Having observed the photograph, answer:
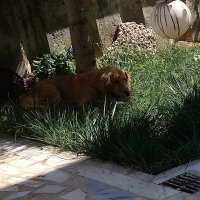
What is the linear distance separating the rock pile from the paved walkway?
15.6ft

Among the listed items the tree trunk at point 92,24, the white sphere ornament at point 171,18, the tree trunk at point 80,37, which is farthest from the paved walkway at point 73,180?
the tree trunk at point 92,24

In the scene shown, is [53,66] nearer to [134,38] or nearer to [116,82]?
[134,38]

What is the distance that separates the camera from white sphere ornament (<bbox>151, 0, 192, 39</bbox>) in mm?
8648

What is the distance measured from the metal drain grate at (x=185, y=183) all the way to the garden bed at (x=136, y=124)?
298 millimetres

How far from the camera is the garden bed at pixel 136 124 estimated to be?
5789mm

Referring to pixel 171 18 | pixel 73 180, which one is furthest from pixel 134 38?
pixel 73 180

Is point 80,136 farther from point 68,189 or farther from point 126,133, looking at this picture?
point 68,189

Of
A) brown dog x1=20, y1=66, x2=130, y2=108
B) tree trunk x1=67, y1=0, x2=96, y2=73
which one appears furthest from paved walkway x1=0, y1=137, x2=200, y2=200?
tree trunk x1=67, y1=0, x2=96, y2=73

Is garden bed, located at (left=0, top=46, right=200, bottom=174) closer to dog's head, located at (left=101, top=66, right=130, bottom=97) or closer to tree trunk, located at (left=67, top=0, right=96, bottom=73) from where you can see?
dog's head, located at (left=101, top=66, right=130, bottom=97)

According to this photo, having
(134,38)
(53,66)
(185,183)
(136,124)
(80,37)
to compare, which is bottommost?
(185,183)

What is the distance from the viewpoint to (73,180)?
562 cm

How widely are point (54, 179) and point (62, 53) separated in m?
4.85

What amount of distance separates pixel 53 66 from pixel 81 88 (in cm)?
206

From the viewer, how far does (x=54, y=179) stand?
574cm
